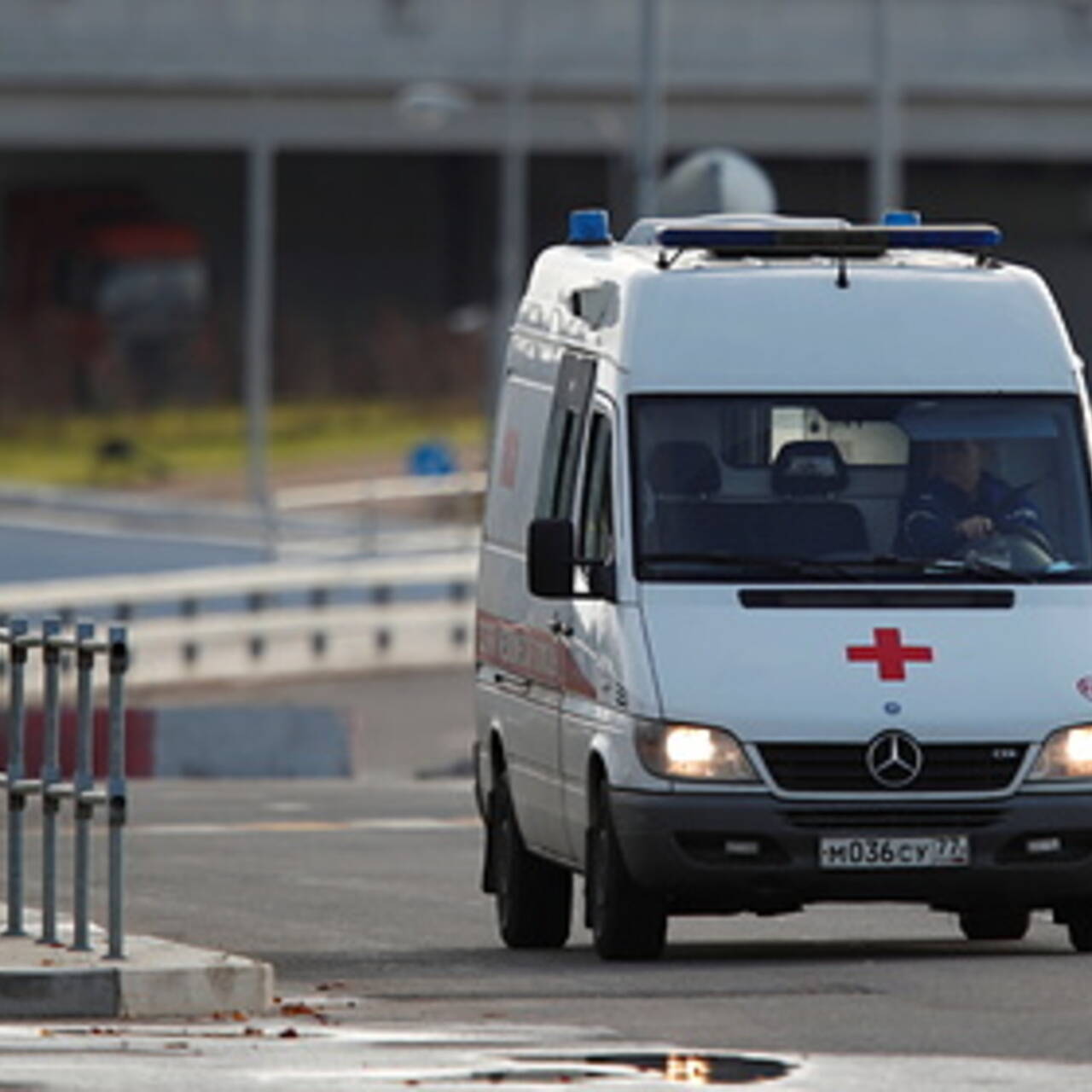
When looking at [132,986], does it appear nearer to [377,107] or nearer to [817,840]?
[817,840]

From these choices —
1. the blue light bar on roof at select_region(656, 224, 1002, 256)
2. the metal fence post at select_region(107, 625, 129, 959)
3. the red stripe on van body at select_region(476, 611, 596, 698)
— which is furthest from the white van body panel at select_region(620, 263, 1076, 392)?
the metal fence post at select_region(107, 625, 129, 959)

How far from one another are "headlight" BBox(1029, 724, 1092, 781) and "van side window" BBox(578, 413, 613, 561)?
1630 millimetres

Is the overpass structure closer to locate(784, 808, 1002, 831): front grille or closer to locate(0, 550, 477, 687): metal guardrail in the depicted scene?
locate(0, 550, 477, 687): metal guardrail

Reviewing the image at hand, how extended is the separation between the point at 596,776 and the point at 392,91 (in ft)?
201

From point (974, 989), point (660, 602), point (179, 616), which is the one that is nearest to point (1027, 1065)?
point (974, 989)

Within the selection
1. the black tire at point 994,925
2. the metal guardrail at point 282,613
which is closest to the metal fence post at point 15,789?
the black tire at point 994,925

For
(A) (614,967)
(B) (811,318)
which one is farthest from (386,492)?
(A) (614,967)

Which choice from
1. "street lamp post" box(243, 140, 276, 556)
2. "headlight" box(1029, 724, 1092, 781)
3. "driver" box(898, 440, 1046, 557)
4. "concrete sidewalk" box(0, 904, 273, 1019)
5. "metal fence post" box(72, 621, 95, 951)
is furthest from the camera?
"street lamp post" box(243, 140, 276, 556)

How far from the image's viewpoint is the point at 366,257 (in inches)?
3656

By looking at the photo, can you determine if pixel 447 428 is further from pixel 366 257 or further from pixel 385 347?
pixel 366 257

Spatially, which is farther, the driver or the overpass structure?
the overpass structure

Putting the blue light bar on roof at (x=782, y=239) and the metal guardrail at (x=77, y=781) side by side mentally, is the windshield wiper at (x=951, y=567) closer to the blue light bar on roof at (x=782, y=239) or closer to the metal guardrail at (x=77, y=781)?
the blue light bar on roof at (x=782, y=239)

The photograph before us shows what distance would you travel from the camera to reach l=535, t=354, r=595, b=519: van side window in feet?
54.1

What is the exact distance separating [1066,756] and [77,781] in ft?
10.2
